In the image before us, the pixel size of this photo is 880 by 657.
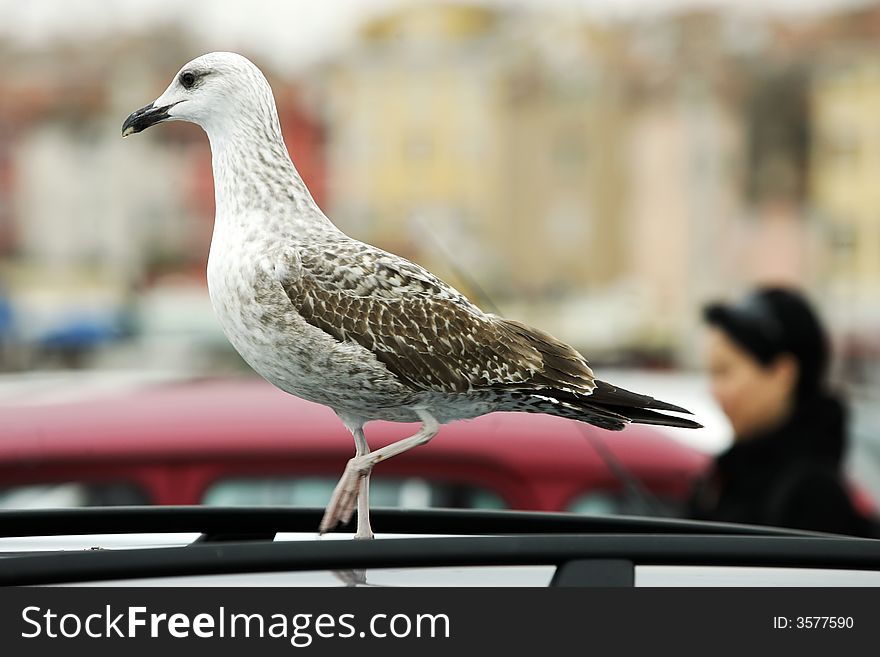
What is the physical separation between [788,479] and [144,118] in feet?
9.68

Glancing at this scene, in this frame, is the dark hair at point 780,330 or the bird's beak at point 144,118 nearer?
the bird's beak at point 144,118

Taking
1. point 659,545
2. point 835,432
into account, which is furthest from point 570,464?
point 659,545

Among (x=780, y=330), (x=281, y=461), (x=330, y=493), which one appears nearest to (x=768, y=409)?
(x=780, y=330)

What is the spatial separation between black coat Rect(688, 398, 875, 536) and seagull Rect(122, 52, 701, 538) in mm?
2459

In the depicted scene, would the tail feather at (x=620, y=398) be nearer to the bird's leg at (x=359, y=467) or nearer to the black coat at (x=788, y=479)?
the bird's leg at (x=359, y=467)

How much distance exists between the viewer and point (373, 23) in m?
46.1

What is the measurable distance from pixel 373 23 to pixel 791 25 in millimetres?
15481

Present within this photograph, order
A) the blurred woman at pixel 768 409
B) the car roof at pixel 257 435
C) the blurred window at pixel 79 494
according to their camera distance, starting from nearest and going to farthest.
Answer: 1. the blurred window at pixel 79 494
2. the car roof at pixel 257 435
3. the blurred woman at pixel 768 409

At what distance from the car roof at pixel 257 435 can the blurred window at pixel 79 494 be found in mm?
80

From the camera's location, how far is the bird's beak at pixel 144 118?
157cm

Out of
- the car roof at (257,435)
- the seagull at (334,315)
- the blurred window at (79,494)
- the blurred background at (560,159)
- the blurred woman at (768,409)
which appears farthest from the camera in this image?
the blurred background at (560,159)

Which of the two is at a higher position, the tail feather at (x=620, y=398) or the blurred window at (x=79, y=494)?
the tail feather at (x=620, y=398)

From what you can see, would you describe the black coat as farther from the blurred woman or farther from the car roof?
the car roof

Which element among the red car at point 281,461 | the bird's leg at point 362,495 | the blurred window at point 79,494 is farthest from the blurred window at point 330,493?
the bird's leg at point 362,495
